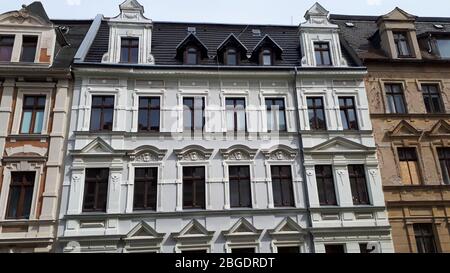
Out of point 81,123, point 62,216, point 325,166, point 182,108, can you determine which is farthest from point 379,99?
point 62,216

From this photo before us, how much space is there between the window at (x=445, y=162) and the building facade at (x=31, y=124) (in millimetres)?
13690

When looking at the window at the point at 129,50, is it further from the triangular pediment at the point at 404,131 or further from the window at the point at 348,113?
the triangular pediment at the point at 404,131

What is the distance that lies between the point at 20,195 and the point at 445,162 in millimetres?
15103

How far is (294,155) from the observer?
13.8 metres

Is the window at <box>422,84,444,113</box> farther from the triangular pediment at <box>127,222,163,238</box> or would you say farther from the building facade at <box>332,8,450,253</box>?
the triangular pediment at <box>127,222,163,238</box>

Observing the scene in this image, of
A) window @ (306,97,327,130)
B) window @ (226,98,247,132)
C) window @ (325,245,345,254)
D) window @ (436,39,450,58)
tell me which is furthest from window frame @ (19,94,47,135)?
window @ (436,39,450,58)

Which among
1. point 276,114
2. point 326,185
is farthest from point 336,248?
point 276,114

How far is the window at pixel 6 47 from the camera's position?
558 inches

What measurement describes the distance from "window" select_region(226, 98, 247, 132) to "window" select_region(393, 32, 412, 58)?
7.19 metres

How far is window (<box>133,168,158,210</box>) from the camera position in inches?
503

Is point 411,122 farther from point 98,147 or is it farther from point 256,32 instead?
point 98,147

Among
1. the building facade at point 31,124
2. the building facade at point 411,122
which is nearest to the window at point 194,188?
the building facade at point 31,124

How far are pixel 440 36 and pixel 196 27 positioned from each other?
10.9 m

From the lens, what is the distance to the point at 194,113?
560 inches
